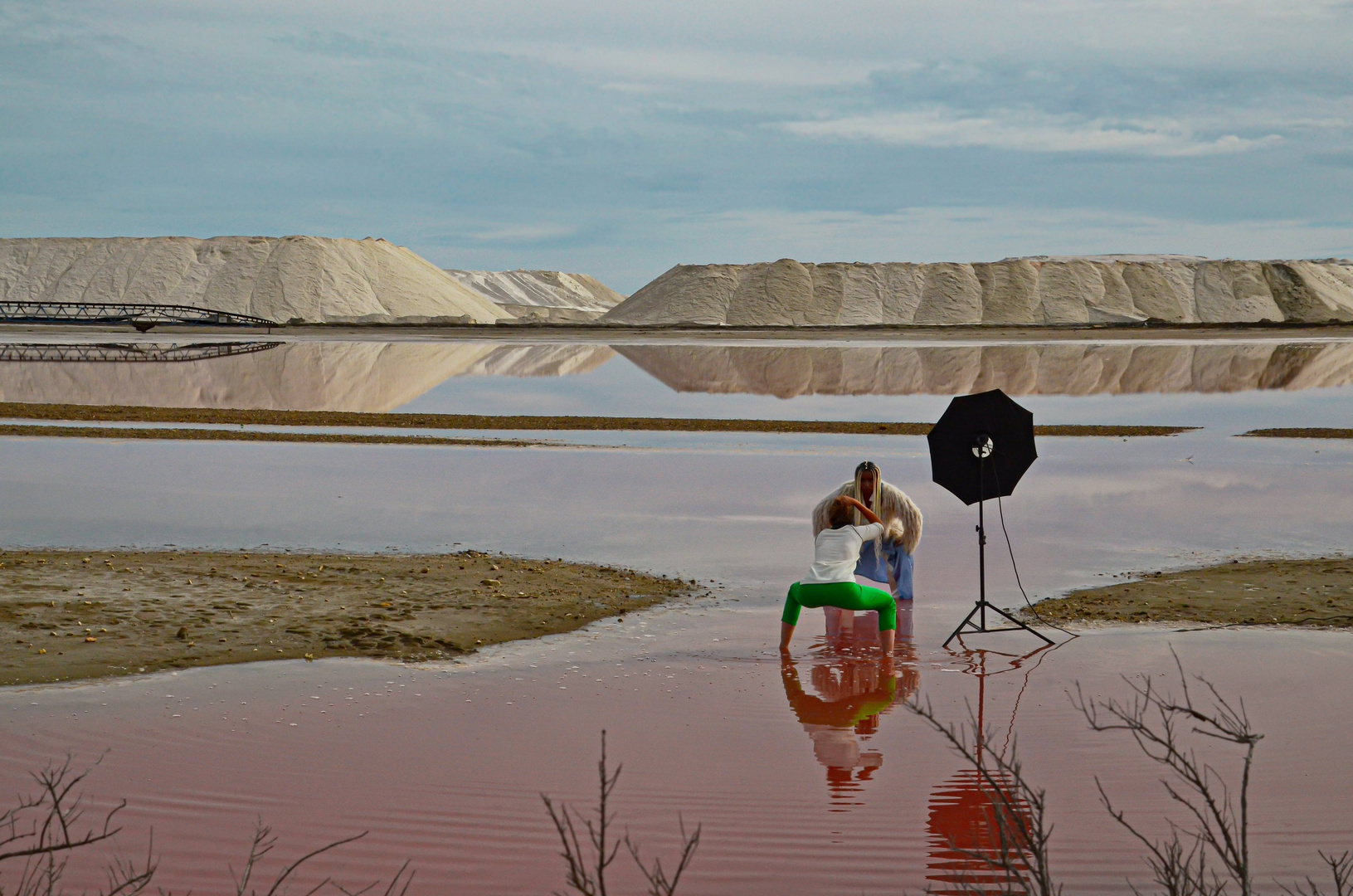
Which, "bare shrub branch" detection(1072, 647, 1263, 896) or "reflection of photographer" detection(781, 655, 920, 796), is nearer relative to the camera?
"bare shrub branch" detection(1072, 647, 1263, 896)

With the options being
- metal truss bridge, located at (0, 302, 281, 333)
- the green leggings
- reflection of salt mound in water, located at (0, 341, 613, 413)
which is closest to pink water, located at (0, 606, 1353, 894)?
the green leggings

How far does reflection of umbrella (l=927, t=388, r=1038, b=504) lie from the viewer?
10.6 meters

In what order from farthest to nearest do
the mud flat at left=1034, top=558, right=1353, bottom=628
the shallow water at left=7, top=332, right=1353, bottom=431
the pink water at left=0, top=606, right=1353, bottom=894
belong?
the shallow water at left=7, top=332, right=1353, bottom=431 < the mud flat at left=1034, top=558, right=1353, bottom=628 < the pink water at left=0, top=606, right=1353, bottom=894

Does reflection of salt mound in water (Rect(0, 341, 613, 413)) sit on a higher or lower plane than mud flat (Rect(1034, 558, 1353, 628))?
higher

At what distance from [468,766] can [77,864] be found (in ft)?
6.77

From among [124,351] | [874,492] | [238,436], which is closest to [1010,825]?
[874,492]

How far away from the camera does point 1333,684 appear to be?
930 cm

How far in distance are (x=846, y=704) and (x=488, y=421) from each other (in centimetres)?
2531

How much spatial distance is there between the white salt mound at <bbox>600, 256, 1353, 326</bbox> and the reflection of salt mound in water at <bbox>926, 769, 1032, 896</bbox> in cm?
14424

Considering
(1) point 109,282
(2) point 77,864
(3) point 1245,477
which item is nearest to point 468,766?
(2) point 77,864

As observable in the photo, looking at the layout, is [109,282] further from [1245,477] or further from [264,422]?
[1245,477]

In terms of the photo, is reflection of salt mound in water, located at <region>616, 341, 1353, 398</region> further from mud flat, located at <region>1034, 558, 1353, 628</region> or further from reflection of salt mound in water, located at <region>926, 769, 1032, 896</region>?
reflection of salt mound in water, located at <region>926, 769, 1032, 896</region>

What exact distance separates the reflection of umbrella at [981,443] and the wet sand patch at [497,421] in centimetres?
2092

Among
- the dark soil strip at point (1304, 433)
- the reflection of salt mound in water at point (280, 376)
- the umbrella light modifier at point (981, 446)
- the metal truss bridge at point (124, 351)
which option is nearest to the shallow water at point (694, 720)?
the umbrella light modifier at point (981, 446)
